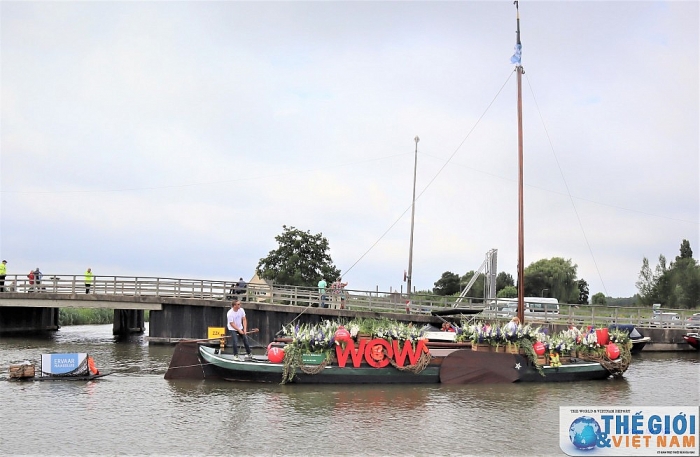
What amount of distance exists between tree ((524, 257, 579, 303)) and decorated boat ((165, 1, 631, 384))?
70573mm

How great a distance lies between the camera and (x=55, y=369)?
61.2ft

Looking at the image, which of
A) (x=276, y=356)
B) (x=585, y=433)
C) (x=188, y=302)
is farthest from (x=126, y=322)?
(x=585, y=433)

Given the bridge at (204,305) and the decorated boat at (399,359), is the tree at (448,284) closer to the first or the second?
the bridge at (204,305)

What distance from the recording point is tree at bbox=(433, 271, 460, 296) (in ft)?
297

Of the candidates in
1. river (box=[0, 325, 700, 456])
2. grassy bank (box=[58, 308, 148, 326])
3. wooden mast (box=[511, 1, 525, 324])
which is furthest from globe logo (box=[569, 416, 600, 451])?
grassy bank (box=[58, 308, 148, 326])

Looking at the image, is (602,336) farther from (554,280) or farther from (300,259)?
(554,280)

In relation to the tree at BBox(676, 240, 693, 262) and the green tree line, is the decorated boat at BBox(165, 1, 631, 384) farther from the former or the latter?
the tree at BBox(676, 240, 693, 262)

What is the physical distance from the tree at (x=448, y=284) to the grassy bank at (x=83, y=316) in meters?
47.1

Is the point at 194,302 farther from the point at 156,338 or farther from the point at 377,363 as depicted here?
the point at 377,363

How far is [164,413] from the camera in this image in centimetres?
1424

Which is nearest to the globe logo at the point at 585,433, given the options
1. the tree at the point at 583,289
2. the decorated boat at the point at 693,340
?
the decorated boat at the point at 693,340

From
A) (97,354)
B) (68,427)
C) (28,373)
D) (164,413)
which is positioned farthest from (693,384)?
(97,354)

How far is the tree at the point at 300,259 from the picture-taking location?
165 feet

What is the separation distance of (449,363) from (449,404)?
3031 mm
